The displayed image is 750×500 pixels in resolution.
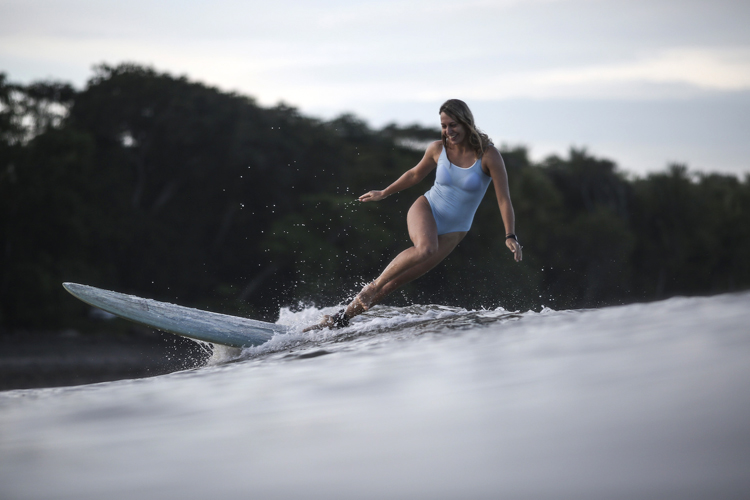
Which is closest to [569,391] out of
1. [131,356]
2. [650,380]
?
[650,380]

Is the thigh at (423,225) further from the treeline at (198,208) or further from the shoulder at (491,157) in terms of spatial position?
the treeline at (198,208)

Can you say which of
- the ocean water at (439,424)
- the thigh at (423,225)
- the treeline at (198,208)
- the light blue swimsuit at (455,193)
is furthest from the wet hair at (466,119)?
the treeline at (198,208)

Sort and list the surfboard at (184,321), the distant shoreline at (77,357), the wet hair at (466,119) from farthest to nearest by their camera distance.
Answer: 1. the distant shoreline at (77,357)
2. the surfboard at (184,321)
3. the wet hair at (466,119)

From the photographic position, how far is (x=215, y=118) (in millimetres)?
29797

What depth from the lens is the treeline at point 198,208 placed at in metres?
25.9

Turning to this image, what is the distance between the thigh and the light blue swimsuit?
0.05 m

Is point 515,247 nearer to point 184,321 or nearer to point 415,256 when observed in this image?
point 415,256

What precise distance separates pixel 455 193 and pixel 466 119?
520 millimetres

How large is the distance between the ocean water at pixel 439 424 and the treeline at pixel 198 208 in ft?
67.0

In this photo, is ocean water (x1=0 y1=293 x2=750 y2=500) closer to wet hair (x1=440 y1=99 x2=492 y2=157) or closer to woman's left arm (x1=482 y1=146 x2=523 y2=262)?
woman's left arm (x1=482 y1=146 x2=523 y2=262)

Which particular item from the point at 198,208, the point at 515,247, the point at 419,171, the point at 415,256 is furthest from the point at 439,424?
the point at 198,208

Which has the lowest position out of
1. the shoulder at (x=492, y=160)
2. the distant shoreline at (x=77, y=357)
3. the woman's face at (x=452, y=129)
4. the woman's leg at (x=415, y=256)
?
the distant shoreline at (x=77, y=357)

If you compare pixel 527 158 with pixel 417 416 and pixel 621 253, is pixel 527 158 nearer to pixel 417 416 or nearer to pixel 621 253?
pixel 621 253

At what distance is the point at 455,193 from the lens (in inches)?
200
